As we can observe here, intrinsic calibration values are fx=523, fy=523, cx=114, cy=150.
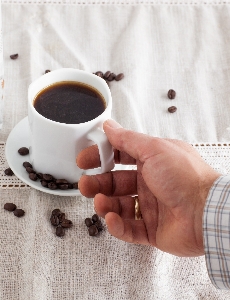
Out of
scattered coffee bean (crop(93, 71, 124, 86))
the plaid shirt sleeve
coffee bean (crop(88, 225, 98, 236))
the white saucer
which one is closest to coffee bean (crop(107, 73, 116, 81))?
scattered coffee bean (crop(93, 71, 124, 86))

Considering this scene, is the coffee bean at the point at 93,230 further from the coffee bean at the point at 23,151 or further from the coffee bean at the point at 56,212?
the coffee bean at the point at 23,151

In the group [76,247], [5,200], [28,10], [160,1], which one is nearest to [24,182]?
[5,200]

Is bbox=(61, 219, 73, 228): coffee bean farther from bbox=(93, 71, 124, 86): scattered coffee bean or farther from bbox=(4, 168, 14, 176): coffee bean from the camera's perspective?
bbox=(93, 71, 124, 86): scattered coffee bean

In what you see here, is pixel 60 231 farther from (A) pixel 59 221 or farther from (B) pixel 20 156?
(B) pixel 20 156

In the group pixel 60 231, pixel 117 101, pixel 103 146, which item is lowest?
pixel 60 231

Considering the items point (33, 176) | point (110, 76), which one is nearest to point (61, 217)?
point (33, 176)

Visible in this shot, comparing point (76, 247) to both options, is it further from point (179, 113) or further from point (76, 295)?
point (179, 113)
